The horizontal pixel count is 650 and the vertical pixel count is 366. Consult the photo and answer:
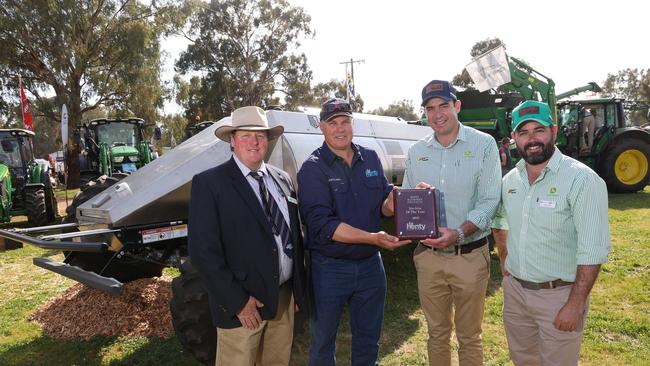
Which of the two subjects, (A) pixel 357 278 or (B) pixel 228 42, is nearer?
(A) pixel 357 278

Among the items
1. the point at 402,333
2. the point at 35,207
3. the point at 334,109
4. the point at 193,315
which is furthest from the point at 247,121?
the point at 35,207

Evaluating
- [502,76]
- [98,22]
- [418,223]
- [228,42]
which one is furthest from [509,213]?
[228,42]

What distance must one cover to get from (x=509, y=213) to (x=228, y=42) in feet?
118

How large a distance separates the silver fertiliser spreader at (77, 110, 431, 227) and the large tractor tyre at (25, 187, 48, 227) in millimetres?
7476

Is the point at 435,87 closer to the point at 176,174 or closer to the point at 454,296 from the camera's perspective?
the point at 454,296

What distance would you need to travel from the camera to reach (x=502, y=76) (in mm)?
→ 11875

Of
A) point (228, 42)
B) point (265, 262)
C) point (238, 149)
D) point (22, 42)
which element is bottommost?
point (265, 262)

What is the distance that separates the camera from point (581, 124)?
13234 mm

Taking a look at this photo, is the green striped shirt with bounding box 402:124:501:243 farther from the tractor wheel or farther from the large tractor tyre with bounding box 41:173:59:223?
the large tractor tyre with bounding box 41:173:59:223

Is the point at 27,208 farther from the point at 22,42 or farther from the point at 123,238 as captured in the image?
the point at 22,42

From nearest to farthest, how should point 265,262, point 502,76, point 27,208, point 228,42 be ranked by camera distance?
1. point 265,262
2. point 27,208
3. point 502,76
4. point 228,42

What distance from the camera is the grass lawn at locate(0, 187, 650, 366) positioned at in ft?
13.2

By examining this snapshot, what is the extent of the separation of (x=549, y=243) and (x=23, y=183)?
1299 centimetres

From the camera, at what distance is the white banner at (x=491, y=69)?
463 inches
